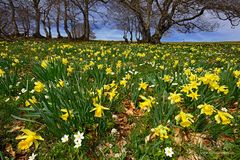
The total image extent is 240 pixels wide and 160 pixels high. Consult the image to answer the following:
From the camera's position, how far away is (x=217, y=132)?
7.76ft

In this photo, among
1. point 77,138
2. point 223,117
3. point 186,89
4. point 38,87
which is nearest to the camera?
point 223,117

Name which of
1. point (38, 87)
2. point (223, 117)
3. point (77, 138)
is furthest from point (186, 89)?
point (38, 87)

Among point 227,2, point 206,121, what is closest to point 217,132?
point 206,121

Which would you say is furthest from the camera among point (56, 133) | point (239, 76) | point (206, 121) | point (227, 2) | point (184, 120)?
point (227, 2)

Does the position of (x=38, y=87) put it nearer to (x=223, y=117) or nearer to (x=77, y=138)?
(x=77, y=138)

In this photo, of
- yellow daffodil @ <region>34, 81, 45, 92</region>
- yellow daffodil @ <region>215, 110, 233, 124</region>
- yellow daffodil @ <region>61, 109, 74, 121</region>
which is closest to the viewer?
yellow daffodil @ <region>215, 110, 233, 124</region>

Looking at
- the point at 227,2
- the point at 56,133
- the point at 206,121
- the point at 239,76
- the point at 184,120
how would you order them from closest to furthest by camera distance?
the point at 184,120 → the point at 56,133 → the point at 206,121 → the point at 239,76 → the point at 227,2

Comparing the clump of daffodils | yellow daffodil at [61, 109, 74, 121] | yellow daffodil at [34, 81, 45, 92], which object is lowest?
the clump of daffodils

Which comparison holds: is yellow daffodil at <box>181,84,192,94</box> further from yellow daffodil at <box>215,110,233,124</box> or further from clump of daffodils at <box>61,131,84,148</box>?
clump of daffodils at <box>61,131,84,148</box>

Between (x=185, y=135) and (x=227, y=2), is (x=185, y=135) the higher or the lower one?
the lower one

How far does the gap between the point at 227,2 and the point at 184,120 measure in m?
17.8

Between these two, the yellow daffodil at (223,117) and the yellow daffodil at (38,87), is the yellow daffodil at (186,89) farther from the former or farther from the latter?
the yellow daffodil at (38,87)

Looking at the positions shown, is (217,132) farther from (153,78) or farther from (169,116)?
(153,78)

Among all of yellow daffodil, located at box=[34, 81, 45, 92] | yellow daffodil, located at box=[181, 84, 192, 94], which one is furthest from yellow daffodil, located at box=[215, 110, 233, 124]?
yellow daffodil, located at box=[34, 81, 45, 92]
